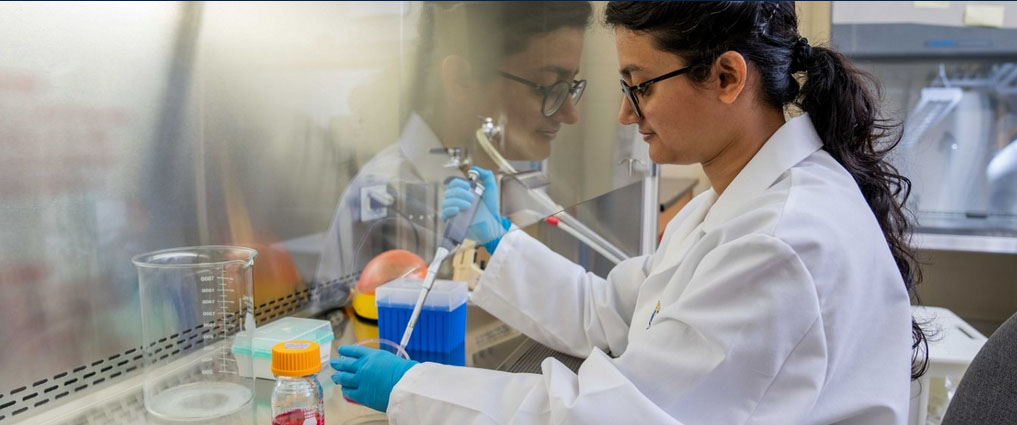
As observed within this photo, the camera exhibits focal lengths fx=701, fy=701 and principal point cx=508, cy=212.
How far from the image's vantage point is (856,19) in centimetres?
240

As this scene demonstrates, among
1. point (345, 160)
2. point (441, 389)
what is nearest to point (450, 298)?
point (441, 389)

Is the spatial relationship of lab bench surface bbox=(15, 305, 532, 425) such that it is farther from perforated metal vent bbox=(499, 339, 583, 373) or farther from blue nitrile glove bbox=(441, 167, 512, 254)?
blue nitrile glove bbox=(441, 167, 512, 254)

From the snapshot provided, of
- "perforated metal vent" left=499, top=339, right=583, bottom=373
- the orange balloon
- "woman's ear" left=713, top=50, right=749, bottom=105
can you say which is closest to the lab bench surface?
"perforated metal vent" left=499, top=339, right=583, bottom=373

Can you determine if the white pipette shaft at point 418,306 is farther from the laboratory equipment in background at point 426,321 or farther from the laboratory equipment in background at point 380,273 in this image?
the laboratory equipment in background at point 380,273

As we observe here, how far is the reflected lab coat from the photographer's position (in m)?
0.74

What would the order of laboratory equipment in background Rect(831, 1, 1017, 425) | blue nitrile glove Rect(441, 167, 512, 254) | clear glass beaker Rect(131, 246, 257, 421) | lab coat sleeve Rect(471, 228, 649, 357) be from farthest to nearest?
laboratory equipment in background Rect(831, 1, 1017, 425) → blue nitrile glove Rect(441, 167, 512, 254) → lab coat sleeve Rect(471, 228, 649, 357) → clear glass beaker Rect(131, 246, 257, 421)

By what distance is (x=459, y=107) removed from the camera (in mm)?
1463

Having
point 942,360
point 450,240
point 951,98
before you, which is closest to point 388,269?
point 450,240

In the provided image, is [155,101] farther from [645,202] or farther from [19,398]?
[645,202]

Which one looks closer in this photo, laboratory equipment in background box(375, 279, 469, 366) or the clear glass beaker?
the clear glass beaker

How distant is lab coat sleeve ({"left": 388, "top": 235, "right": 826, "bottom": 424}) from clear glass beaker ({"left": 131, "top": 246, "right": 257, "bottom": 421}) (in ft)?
1.49

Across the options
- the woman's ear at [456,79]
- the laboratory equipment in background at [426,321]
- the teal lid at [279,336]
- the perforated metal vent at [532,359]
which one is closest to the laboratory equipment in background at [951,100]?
the woman's ear at [456,79]

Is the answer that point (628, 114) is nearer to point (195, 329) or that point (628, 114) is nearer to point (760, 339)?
point (760, 339)

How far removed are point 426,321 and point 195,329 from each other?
1.16ft
